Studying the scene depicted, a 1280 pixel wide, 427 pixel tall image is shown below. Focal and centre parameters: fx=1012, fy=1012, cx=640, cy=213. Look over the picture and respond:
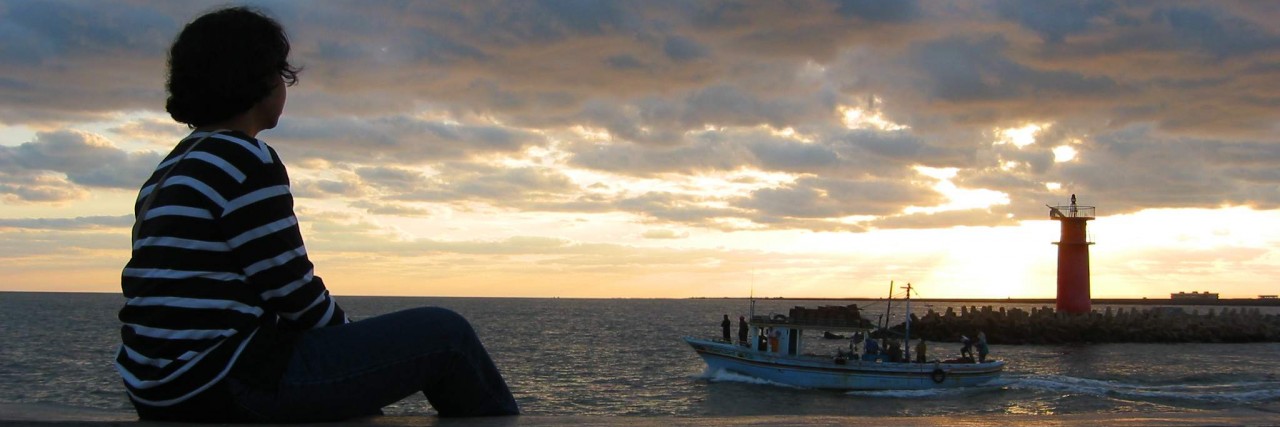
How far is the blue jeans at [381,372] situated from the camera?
2971mm

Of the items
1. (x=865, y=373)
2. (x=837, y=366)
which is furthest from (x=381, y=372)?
(x=865, y=373)

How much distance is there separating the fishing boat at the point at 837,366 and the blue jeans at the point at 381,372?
93.1 ft

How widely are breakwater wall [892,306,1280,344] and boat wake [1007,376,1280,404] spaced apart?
2349 cm

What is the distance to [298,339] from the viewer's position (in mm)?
3037

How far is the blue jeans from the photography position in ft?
9.75

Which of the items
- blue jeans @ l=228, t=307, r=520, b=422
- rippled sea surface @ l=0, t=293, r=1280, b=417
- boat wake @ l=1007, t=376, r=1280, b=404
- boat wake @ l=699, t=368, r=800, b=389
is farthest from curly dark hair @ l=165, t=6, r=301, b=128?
boat wake @ l=1007, t=376, r=1280, b=404

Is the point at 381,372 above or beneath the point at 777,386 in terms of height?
above

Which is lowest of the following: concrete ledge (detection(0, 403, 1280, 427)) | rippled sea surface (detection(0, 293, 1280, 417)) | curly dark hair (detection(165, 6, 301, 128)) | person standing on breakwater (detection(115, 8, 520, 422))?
rippled sea surface (detection(0, 293, 1280, 417))

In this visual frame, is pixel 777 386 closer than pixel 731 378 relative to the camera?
Yes

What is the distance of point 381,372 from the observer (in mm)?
3088

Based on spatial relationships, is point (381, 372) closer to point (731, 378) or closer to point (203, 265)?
point (203, 265)

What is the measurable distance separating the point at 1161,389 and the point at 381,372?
34564 mm

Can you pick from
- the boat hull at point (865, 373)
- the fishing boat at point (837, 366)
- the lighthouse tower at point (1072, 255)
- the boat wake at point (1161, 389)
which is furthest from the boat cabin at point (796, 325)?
the lighthouse tower at point (1072, 255)

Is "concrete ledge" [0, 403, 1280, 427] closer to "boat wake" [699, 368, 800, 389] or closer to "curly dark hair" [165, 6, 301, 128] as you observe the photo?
"curly dark hair" [165, 6, 301, 128]
